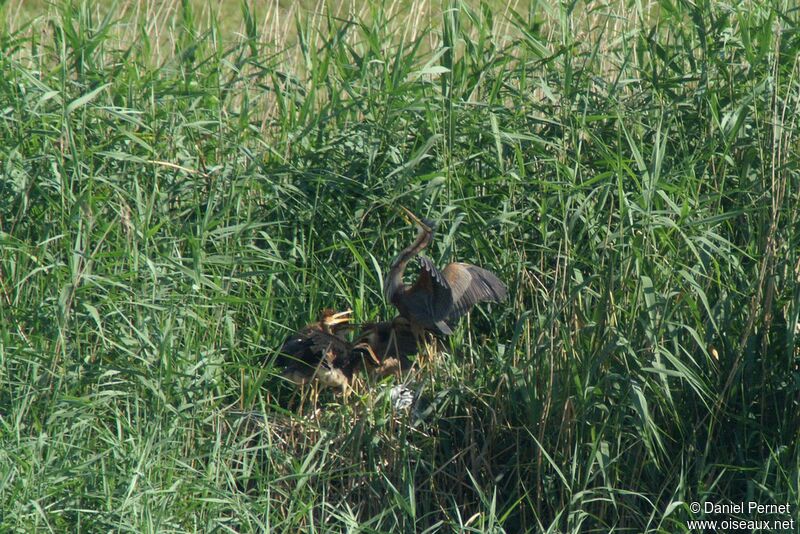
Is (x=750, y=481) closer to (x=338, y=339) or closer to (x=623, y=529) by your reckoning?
(x=623, y=529)

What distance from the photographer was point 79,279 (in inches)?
158

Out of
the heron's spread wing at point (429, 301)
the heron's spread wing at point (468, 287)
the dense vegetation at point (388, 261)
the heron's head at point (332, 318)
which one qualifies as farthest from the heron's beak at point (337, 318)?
the heron's spread wing at point (468, 287)

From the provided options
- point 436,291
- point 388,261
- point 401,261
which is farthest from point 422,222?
point 388,261

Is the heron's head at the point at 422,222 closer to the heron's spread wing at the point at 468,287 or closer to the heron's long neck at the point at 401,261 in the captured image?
the heron's long neck at the point at 401,261

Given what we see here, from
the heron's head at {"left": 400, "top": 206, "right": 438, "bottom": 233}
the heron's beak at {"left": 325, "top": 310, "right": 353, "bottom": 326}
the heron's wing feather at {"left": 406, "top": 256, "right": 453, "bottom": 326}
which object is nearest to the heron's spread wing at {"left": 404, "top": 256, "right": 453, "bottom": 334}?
the heron's wing feather at {"left": 406, "top": 256, "right": 453, "bottom": 326}

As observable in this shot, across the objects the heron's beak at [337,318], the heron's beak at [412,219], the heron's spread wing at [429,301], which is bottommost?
the heron's beak at [337,318]

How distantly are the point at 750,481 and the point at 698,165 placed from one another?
4.61 feet

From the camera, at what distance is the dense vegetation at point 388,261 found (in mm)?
3754

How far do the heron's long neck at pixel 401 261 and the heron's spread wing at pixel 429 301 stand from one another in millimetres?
59

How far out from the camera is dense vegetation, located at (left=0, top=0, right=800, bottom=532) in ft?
12.3

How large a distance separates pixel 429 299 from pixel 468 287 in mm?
162

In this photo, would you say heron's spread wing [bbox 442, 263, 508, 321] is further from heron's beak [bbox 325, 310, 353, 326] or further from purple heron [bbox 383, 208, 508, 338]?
heron's beak [bbox 325, 310, 353, 326]

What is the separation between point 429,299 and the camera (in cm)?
420

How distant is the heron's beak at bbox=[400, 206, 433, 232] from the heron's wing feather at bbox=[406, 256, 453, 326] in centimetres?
18
